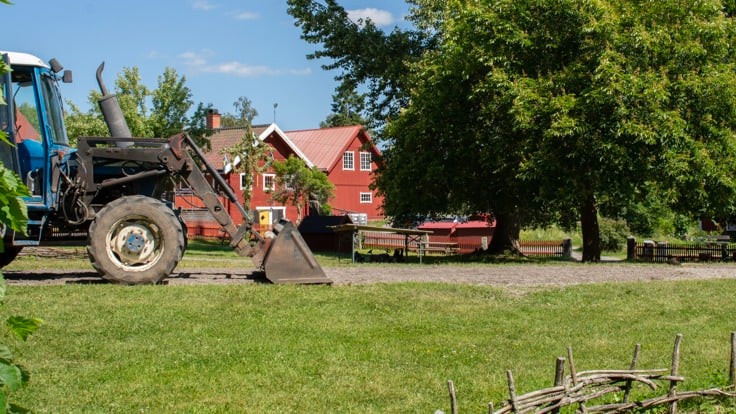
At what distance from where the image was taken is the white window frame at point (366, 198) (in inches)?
2416

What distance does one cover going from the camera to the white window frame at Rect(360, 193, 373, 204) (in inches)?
2416

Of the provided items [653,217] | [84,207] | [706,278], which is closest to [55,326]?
[84,207]

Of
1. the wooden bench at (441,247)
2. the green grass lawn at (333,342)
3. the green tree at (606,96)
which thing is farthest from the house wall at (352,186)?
the green grass lawn at (333,342)

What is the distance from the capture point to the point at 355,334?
1009 cm

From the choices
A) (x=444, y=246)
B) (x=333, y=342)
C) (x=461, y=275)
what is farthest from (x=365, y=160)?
(x=333, y=342)

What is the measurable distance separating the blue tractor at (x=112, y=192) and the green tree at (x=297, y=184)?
33.0 metres

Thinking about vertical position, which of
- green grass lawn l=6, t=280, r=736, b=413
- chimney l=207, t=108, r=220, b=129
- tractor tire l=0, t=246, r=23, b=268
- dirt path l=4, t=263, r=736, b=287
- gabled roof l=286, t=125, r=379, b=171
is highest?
chimney l=207, t=108, r=220, b=129

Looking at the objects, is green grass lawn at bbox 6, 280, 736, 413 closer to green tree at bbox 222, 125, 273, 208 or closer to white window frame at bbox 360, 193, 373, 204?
green tree at bbox 222, 125, 273, 208

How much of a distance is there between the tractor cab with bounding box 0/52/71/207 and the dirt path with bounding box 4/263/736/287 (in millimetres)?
1679

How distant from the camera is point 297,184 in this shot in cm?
4903

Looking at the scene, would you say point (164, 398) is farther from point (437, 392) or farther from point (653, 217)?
point (653, 217)

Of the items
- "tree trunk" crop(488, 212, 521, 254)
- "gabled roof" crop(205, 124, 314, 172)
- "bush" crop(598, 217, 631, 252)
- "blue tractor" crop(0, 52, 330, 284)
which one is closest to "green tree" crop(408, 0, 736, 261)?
"tree trunk" crop(488, 212, 521, 254)

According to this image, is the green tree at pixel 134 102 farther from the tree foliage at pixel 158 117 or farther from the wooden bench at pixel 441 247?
the wooden bench at pixel 441 247

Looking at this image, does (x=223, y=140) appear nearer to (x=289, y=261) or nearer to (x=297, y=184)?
(x=297, y=184)
